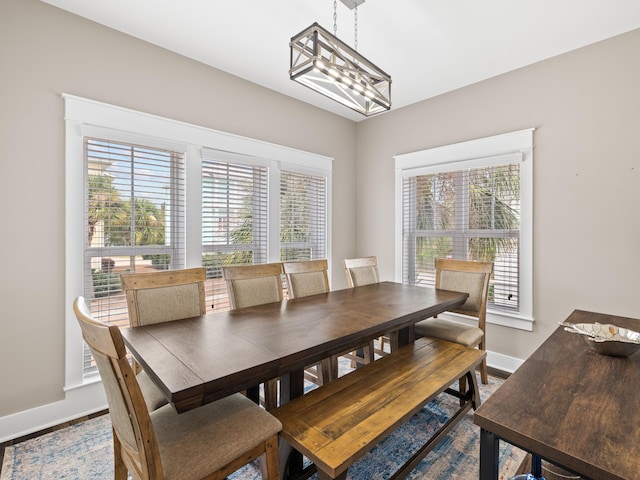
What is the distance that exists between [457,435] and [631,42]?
3.32 metres

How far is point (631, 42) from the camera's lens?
251 centimetres

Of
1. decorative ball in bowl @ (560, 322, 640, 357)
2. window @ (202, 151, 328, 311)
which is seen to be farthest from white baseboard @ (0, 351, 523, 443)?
decorative ball in bowl @ (560, 322, 640, 357)

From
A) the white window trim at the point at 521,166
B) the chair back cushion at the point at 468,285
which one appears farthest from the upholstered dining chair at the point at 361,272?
the white window trim at the point at 521,166

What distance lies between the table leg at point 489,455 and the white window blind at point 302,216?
290 cm

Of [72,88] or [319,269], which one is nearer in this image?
[72,88]

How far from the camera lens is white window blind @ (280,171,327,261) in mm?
3740

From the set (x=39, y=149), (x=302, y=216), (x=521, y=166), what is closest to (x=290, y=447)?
(x=39, y=149)

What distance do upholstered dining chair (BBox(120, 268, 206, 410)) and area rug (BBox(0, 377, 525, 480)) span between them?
580mm

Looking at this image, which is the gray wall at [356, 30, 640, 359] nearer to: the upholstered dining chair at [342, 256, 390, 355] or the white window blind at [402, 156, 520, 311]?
the white window blind at [402, 156, 520, 311]

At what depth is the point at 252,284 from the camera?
247 cm

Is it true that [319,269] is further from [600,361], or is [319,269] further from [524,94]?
[524,94]

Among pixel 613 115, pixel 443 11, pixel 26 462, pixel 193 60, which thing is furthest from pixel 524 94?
pixel 26 462

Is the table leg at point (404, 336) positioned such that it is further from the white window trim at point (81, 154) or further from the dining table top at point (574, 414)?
the white window trim at point (81, 154)

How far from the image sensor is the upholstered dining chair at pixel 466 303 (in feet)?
8.49
